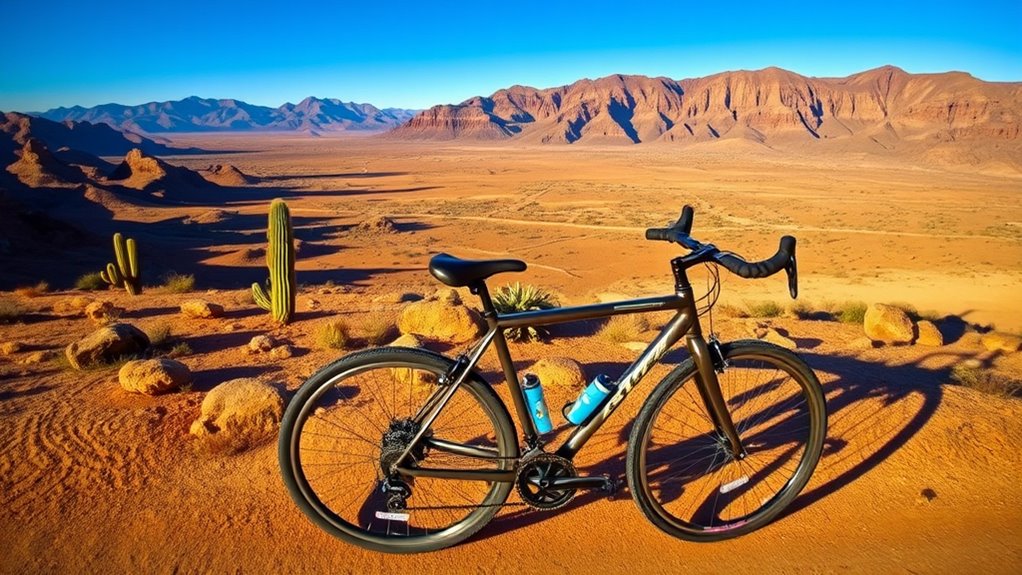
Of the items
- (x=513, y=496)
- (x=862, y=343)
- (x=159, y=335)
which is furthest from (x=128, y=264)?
(x=862, y=343)

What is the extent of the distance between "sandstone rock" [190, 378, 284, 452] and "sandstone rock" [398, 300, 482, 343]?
2.55 m

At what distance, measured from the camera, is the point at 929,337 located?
7.73 meters

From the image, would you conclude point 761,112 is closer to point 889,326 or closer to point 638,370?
point 889,326

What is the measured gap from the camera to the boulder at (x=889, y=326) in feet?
24.9

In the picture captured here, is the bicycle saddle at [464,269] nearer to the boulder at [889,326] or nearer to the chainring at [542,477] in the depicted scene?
the chainring at [542,477]

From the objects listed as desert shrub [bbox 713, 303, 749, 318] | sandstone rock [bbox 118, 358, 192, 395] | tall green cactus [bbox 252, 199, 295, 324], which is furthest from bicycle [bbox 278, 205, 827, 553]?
desert shrub [bbox 713, 303, 749, 318]

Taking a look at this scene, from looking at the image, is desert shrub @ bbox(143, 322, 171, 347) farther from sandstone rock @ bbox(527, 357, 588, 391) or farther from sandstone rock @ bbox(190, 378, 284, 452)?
sandstone rock @ bbox(527, 357, 588, 391)

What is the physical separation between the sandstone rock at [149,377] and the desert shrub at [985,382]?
6982 mm

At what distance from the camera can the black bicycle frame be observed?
8.76 ft

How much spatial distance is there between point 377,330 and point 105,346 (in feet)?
8.67

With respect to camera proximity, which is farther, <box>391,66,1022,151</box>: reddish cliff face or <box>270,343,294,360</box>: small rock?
<box>391,66,1022,151</box>: reddish cliff face

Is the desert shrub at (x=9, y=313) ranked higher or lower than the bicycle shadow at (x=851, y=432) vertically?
lower

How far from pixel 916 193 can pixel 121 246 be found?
54.7 metres

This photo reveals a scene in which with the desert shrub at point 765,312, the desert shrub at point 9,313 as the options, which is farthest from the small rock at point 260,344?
the desert shrub at point 765,312
